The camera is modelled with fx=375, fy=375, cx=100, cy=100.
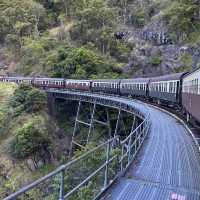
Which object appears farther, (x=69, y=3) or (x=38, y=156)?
(x=69, y=3)

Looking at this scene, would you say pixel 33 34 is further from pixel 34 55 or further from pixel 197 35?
pixel 197 35

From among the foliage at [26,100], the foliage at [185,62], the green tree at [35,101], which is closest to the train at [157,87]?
the green tree at [35,101]

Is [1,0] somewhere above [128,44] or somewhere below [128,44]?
above

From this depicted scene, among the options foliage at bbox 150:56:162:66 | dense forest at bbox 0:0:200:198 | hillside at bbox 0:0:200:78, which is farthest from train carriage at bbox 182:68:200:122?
foliage at bbox 150:56:162:66

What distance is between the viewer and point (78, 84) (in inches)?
1650

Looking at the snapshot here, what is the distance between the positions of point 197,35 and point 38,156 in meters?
26.6

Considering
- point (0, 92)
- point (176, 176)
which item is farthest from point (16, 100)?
point (176, 176)

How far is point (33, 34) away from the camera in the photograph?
69000 millimetres

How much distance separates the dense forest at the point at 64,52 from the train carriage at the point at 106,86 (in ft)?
14.9

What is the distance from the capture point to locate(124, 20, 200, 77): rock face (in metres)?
44.6

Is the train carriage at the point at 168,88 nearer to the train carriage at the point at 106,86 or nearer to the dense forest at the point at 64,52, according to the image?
the train carriage at the point at 106,86

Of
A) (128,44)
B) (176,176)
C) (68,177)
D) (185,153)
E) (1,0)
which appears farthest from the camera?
(1,0)

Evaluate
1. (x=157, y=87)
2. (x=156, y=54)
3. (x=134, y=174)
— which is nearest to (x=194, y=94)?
(x=134, y=174)

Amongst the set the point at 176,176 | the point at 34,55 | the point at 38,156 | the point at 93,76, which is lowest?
the point at 38,156
